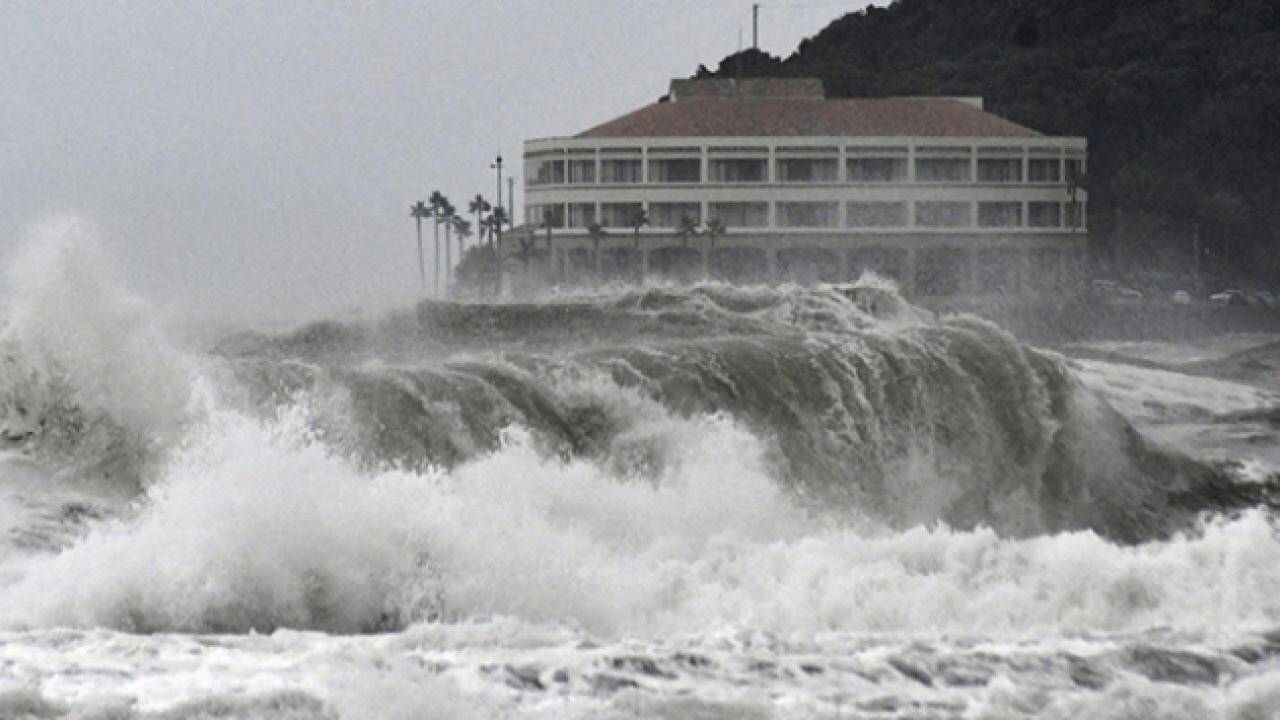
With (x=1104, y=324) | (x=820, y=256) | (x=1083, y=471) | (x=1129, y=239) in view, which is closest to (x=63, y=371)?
(x=1083, y=471)

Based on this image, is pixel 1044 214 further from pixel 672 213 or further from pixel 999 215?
pixel 672 213

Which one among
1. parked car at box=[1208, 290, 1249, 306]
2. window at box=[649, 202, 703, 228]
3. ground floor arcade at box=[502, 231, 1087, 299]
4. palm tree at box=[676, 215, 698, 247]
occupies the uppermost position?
window at box=[649, 202, 703, 228]

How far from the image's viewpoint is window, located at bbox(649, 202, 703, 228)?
84.6m

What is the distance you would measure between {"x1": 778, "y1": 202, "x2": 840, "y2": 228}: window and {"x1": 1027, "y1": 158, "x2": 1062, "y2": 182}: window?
900 cm

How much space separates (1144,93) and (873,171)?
29171mm

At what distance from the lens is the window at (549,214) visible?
8443 cm

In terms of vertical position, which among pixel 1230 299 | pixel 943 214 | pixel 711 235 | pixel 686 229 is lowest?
pixel 1230 299

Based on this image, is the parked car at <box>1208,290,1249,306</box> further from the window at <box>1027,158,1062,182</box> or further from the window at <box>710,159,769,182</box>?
the window at <box>710,159,769,182</box>

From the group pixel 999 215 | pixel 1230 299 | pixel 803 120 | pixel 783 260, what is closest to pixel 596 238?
pixel 783 260

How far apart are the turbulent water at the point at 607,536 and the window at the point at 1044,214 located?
58.1 meters

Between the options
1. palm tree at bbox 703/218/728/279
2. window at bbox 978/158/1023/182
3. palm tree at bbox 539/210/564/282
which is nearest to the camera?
palm tree at bbox 703/218/728/279

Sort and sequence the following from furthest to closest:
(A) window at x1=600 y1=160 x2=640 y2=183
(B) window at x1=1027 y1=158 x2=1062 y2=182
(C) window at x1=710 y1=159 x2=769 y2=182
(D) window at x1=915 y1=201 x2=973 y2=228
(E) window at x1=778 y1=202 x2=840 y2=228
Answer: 1. (B) window at x1=1027 y1=158 x2=1062 y2=182
2. (D) window at x1=915 y1=201 x2=973 y2=228
3. (C) window at x1=710 y1=159 x2=769 y2=182
4. (A) window at x1=600 y1=160 x2=640 y2=183
5. (E) window at x1=778 y1=202 x2=840 y2=228

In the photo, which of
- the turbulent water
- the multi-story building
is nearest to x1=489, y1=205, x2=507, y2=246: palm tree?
the multi-story building

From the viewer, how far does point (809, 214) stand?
84.9 metres
